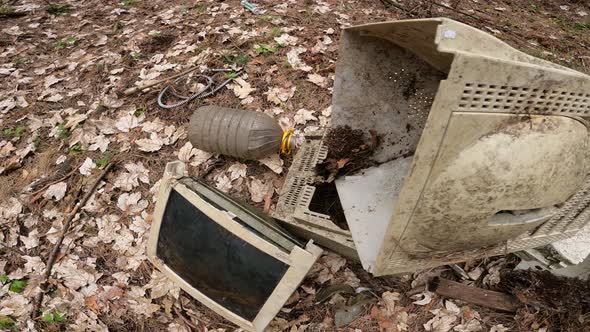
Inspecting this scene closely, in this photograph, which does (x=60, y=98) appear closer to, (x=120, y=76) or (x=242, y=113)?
(x=120, y=76)

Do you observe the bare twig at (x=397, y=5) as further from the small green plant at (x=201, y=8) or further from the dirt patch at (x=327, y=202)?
the dirt patch at (x=327, y=202)

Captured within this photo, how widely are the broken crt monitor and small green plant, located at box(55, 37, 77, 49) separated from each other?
4.69 meters

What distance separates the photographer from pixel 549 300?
3.17 metres

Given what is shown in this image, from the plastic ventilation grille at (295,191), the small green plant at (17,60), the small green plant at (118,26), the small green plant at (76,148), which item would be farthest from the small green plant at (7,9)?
the plastic ventilation grille at (295,191)

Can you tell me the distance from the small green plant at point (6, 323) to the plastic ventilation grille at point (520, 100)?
3.98 meters

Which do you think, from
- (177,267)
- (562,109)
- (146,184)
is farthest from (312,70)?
(562,109)

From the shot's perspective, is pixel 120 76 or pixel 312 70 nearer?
A: pixel 312 70

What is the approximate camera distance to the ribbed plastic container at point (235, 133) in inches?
148

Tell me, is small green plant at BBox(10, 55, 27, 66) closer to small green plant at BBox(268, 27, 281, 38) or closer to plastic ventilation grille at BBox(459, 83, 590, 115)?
small green plant at BBox(268, 27, 281, 38)

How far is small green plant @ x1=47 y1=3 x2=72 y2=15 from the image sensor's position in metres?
6.93

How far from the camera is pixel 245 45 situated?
530 centimetres

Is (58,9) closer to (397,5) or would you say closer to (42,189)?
(42,189)

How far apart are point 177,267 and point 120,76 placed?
348 centimetres

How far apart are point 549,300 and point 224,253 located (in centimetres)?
279
